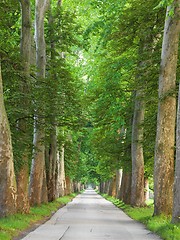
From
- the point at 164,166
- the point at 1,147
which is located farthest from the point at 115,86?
the point at 1,147

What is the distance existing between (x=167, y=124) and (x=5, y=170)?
5846mm

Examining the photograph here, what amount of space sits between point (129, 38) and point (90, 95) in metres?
8.14

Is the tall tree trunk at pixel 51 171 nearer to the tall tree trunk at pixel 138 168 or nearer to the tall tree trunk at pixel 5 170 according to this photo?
the tall tree trunk at pixel 138 168

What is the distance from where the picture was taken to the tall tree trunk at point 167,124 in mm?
16500

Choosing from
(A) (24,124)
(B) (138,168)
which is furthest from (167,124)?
(B) (138,168)

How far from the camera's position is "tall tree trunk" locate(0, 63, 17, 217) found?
1457 centimetres

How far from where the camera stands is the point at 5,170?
48.5 feet

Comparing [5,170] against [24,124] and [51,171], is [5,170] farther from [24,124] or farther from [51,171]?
[51,171]

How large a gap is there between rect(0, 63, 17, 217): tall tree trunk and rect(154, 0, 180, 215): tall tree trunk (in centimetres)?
514

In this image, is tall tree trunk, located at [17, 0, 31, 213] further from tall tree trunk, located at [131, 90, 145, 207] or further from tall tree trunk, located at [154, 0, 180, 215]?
tall tree trunk, located at [131, 90, 145, 207]

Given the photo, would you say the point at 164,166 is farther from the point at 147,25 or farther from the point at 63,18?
the point at 63,18

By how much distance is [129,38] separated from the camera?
21.4m

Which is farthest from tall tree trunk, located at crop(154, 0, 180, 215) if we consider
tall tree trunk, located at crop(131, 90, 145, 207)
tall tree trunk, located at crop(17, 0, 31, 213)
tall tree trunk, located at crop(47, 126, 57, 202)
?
tall tree trunk, located at crop(47, 126, 57, 202)

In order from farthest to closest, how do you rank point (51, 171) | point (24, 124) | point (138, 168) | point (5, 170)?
1. point (51, 171)
2. point (138, 168)
3. point (24, 124)
4. point (5, 170)
